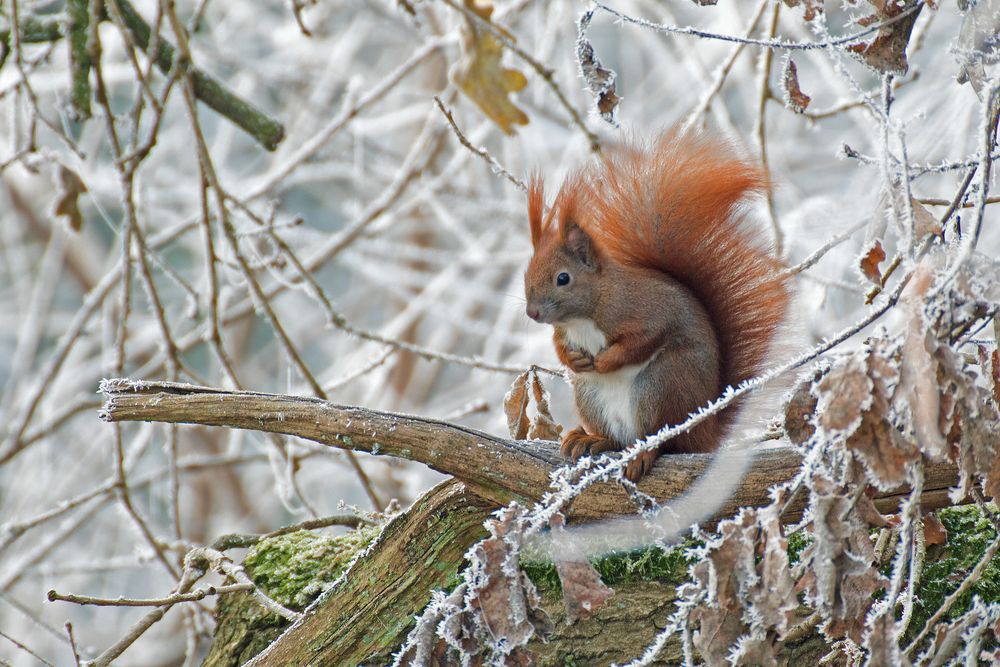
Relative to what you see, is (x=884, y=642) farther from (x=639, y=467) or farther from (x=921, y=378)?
(x=639, y=467)

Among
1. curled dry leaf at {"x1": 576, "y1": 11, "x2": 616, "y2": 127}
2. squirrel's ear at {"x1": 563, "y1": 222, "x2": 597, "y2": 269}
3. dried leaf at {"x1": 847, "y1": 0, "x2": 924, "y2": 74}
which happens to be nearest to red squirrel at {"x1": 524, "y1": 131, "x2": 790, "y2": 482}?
squirrel's ear at {"x1": 563, "y1": 222, "x2": 597, "y2": 269}

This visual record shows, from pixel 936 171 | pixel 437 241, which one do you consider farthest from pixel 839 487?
pixel 437 241

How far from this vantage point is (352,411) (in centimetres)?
153

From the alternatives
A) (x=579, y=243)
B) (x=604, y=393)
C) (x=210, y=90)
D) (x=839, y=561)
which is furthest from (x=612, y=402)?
(x=210, y=90)

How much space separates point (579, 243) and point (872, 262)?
64 centimetres

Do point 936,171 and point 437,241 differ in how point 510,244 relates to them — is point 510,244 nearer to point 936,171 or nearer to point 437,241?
point 437,241

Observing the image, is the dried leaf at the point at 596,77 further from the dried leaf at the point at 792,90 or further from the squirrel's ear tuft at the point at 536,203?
the squirrel's ear tuft at the point at 536,203

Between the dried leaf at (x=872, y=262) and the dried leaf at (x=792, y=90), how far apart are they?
0.30 meters

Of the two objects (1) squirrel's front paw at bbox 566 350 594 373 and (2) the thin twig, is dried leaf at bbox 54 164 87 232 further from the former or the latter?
(1) squirrel's front paw at bbox 566 350 594 373

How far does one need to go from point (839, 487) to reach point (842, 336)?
0.17 meters

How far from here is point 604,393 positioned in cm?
186

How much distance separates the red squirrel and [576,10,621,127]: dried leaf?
28 centimetres

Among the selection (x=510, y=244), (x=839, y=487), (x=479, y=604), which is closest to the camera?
(x=839, y=487)

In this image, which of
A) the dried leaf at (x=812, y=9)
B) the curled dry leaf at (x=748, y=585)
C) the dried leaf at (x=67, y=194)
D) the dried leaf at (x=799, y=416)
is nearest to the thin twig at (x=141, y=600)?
the curled dry leaf at (x=748, y=585)
